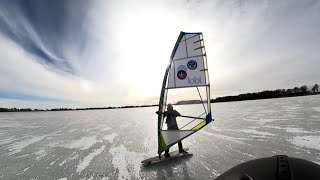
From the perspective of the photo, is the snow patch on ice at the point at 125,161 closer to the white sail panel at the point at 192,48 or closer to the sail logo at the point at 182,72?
the sail logo at the point at 182,72

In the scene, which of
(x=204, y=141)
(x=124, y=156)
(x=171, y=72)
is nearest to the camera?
(x=171, y=72)

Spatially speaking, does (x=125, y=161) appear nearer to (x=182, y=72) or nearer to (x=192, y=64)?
(x=182, y=72)

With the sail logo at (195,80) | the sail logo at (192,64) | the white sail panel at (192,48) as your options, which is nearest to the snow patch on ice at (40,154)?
the sail logo at (195,80)

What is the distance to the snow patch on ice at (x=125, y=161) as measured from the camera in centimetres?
520

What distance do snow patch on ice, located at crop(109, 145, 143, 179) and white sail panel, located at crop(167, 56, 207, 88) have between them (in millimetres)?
2458

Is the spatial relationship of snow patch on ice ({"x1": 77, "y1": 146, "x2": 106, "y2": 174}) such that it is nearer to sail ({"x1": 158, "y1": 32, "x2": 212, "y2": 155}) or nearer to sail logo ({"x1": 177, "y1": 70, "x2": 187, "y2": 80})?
sail ({"x1": 158, "y1": 32, "x2": 212, "y2": 155})

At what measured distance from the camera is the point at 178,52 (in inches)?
254

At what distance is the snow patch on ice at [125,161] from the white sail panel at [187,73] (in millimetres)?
2458

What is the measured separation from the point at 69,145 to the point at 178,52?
20.2 ft

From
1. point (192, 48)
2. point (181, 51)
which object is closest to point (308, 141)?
point (192, 48)

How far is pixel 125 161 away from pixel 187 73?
3.17 meters

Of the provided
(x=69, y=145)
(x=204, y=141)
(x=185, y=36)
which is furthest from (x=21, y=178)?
(x=204, y=141)

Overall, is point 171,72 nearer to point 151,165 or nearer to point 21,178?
point 151,165

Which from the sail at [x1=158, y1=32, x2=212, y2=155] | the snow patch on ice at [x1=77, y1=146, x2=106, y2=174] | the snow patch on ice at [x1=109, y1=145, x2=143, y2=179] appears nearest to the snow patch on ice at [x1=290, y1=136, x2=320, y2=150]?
the sail at [x1=158, y1=32, x2=212, y2=155]
